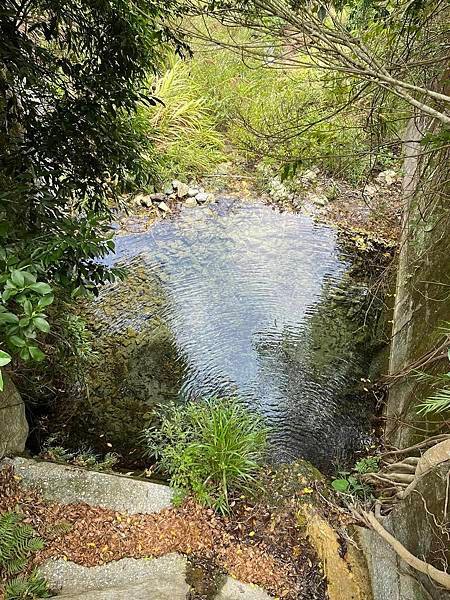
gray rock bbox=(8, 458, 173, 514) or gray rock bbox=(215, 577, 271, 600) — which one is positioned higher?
gray rock bbox=(8, 458, 173, 514)

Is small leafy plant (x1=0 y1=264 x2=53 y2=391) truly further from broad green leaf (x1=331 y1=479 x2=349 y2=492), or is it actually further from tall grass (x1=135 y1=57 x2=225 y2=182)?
tall grass (x1=135 y1=57 x2=225 y2=182)

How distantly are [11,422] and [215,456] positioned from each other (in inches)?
51.4

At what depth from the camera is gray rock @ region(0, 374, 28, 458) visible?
2955 millimetres

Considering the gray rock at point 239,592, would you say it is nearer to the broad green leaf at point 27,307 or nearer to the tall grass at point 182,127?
the broad green leaf at point 27,307

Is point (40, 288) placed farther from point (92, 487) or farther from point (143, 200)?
point (143, 200)

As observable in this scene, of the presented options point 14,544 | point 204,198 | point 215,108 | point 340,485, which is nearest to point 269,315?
point 340,485

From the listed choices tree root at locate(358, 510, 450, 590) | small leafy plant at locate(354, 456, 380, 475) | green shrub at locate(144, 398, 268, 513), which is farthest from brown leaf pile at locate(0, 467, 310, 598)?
small leafy plant at locate(354, 456, 380, 475)

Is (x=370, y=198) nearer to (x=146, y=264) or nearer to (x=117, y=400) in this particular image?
(x=146, y=264)

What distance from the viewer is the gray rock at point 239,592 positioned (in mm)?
2354

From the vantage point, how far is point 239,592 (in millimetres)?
2396

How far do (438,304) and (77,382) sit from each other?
2859 millimetres

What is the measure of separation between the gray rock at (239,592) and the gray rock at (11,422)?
152cm

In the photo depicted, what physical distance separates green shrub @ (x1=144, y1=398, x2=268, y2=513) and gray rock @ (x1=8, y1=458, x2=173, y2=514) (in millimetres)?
162

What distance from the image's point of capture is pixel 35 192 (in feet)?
7.69
